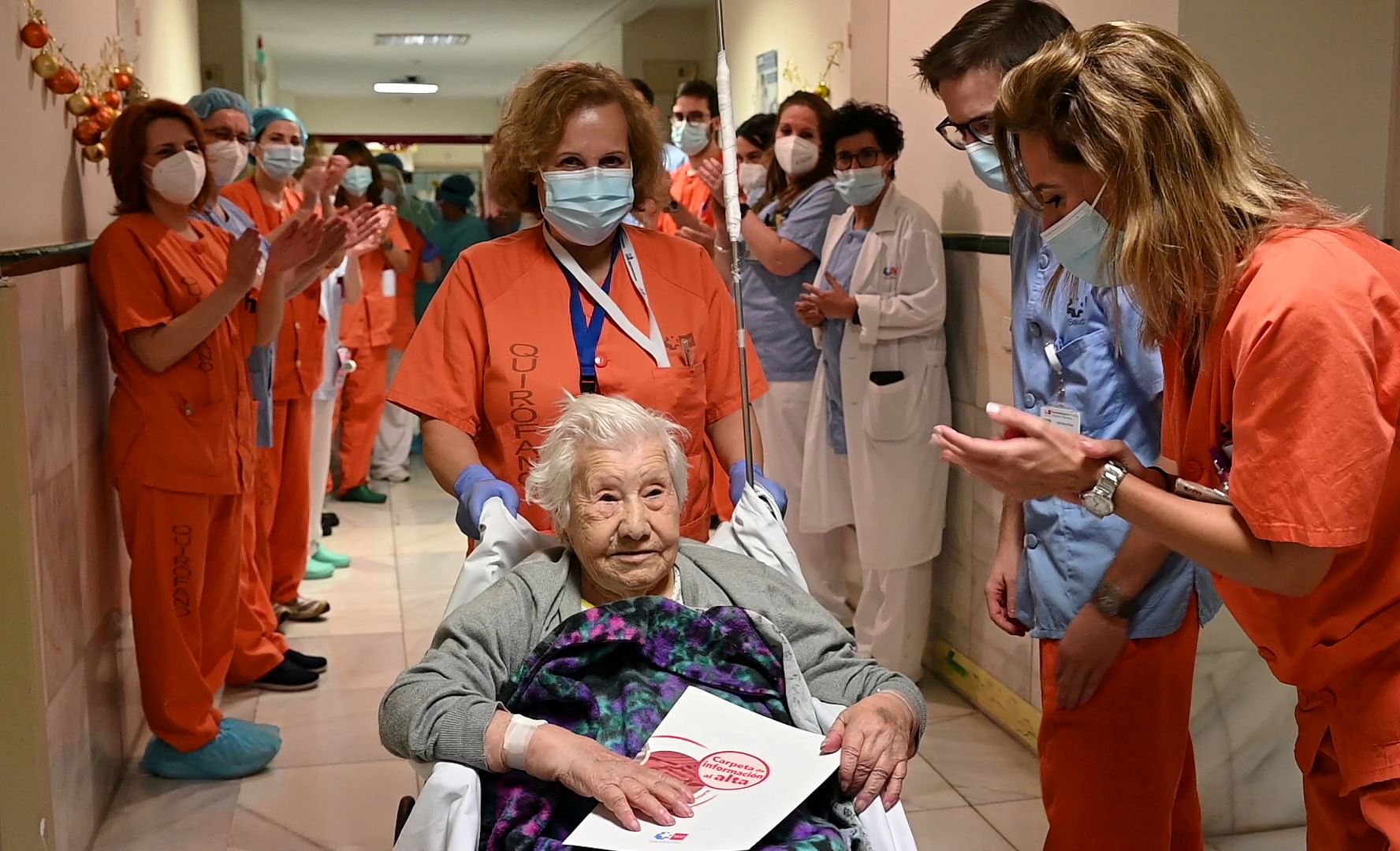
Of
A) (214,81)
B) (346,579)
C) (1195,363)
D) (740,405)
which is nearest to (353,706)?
(346,579)

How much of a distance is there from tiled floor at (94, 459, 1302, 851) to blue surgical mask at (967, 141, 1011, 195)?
152 centimetres

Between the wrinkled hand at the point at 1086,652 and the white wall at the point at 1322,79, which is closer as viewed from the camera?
the wrinkled hand at the point at 1086,652

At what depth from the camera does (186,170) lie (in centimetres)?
319

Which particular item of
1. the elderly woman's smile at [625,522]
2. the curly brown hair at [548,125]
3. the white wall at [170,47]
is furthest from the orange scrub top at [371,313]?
the elderly woman's smile at [625,522]

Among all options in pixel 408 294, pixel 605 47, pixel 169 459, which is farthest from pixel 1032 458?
pixel 605 47

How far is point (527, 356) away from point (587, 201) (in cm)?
29

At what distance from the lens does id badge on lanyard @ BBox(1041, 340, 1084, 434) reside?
1.96 metres

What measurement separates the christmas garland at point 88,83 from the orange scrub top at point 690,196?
1.99 metres

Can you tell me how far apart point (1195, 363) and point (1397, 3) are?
5.14 feet

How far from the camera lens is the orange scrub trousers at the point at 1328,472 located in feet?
4.26

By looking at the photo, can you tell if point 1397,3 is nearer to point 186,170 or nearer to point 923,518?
point 923,518

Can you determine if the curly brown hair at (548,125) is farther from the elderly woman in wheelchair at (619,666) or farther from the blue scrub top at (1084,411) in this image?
the blue scrub top at (1084,411)

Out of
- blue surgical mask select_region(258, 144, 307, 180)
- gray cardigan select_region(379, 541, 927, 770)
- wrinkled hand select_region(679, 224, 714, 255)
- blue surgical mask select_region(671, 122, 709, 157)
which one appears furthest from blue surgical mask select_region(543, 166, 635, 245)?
blue surgical mask select_region(671, 122, 709, 157)

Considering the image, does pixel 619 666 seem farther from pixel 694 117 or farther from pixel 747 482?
pixel 694 117
